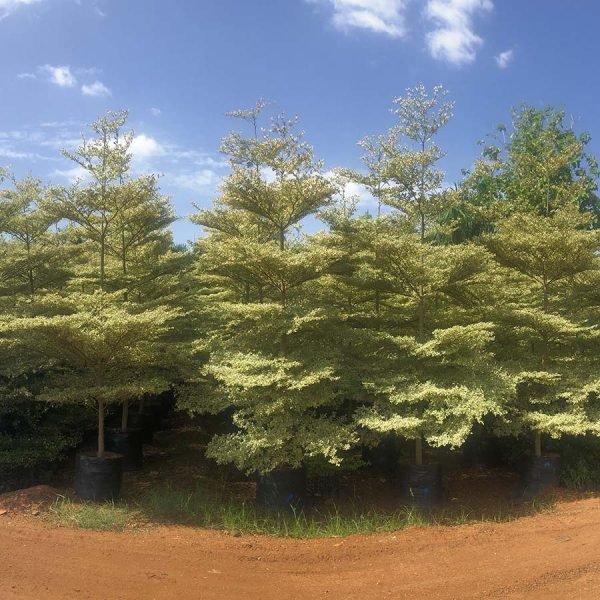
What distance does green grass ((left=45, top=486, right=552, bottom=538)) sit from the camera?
25.6 ft

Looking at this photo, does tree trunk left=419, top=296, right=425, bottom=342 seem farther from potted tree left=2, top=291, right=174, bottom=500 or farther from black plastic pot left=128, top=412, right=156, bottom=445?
black plastic pot left=128, top=412, right=156, bottom=445

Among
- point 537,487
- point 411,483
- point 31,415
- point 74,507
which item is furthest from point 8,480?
point 537,487

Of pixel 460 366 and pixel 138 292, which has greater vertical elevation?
pixel 138 292

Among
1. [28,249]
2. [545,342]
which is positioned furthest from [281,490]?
[28,249]

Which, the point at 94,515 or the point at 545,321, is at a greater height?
the point at 545,321

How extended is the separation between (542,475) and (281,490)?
432cm

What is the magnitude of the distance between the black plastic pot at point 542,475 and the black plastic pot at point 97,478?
660 cm

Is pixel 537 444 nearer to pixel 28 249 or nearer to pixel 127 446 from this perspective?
pixel 127 446

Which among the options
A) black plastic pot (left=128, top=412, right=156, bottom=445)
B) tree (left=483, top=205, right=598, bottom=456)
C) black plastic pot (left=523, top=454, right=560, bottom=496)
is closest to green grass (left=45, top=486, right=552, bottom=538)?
black plastic pot (left=523, top=454, right=560, bottom=496)

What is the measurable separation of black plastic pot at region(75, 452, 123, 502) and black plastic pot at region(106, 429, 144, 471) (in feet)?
6.82

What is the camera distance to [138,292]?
1205cm

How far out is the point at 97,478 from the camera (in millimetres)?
8672

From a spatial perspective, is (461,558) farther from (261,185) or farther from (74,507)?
(261,185)

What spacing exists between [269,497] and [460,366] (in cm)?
355
